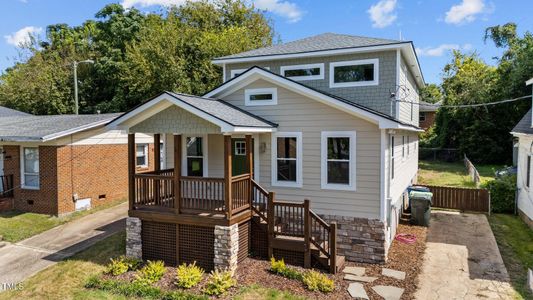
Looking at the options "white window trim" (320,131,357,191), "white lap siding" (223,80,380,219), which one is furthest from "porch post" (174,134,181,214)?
"white window trim" (320,131,357,191)

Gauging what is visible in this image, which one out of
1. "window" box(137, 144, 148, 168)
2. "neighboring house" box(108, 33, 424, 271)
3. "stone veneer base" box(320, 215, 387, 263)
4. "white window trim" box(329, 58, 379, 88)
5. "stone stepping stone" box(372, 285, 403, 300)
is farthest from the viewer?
"window" box(137, 144, 148, 168)

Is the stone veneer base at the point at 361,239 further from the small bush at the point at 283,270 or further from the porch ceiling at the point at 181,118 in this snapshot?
the porch ceiling at the point at 181,118

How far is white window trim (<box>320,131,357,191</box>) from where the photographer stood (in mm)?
9586

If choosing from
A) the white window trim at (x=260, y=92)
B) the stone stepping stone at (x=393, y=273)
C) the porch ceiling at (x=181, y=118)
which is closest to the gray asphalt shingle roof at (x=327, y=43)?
the white window trim at (x=260, y=92)

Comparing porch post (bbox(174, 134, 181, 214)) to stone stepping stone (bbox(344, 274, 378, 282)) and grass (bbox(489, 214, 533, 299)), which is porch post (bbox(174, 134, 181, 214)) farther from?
grass (bbox(489, 214, 533, 299))

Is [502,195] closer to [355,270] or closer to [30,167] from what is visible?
[355,270]

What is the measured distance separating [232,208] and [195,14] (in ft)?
89.2

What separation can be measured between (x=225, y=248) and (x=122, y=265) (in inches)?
112

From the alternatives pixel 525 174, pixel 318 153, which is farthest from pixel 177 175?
pixel 525 174

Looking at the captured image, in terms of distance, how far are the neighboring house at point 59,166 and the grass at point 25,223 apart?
0.34 meters

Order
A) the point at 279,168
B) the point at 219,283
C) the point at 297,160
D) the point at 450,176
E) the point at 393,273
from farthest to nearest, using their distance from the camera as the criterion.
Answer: the point at 450,176 < the point at 279,168 < the point at 297,160 < the point at 393,273 < the point at 219,283

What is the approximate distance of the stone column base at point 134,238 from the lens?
9750mm

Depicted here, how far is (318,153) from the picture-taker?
32.9 feet

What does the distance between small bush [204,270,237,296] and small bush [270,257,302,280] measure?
3.54 feet
